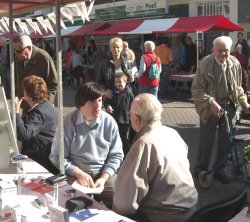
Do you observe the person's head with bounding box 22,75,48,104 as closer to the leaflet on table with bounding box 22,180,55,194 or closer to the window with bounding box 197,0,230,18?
the leaflet on table with bounding box 22,180,55,194

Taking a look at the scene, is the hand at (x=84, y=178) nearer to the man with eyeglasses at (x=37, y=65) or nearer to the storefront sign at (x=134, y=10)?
the man with eyeglasses at (x=37, y=65)

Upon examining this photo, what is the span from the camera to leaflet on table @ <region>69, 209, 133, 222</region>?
87.7 inches

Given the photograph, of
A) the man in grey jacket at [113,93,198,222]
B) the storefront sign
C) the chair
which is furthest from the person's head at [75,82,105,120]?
the storefront sign

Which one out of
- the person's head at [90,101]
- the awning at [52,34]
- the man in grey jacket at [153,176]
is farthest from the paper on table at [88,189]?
the awning at [52,34]

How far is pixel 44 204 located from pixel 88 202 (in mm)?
241

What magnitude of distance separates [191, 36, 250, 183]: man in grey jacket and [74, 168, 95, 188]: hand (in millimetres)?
1936

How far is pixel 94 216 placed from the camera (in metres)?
2.27

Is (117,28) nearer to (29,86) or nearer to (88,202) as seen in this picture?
(29,86)

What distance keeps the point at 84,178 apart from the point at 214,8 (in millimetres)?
17575

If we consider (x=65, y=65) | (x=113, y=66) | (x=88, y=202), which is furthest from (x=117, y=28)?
(x=88, y=202)

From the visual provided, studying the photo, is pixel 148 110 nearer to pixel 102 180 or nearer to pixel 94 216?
pixel 94 216

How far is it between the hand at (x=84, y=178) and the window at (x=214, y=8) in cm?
1660

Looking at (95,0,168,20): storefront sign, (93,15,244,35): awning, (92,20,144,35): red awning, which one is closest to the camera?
(93,15,244,35): awning

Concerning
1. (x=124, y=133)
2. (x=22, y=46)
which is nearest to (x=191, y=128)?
(x=124, y=133)
